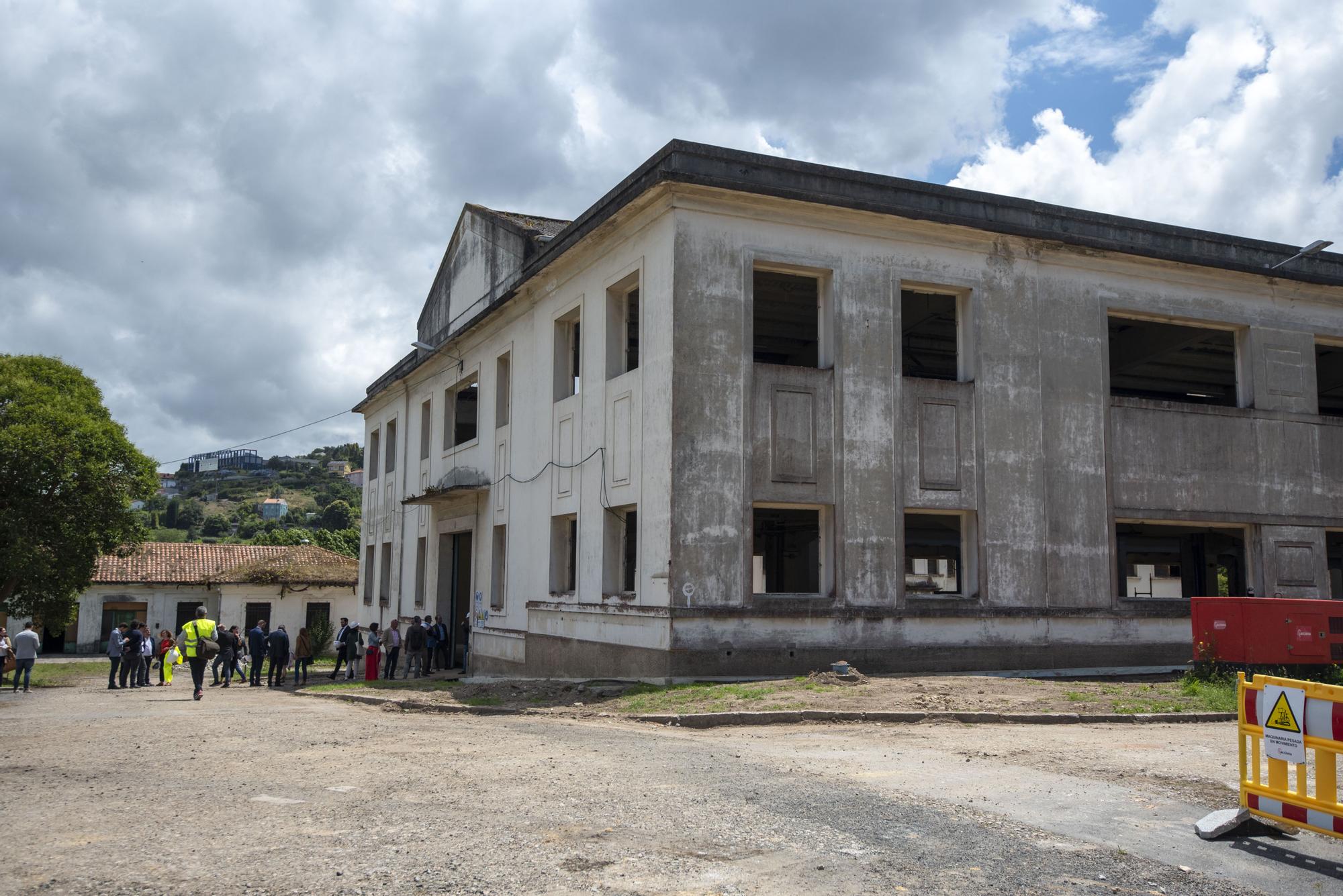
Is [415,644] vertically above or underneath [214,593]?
underneath

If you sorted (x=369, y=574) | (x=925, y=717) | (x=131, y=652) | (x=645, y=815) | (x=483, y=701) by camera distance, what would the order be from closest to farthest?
(x=645, y=815), (x=925, y=717), (x=483, y=701), (x=131, y=652), (x=369, y=574)

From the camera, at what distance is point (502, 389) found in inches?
1022

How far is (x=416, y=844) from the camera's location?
6.68 meters

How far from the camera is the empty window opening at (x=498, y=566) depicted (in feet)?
81.7

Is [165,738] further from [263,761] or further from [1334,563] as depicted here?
[1334,563]

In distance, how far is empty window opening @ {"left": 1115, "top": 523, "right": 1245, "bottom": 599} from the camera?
877 inches

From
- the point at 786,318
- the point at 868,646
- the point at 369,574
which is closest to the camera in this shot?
the point at 868,646

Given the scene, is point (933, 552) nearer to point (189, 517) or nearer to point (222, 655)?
point (222, 655)

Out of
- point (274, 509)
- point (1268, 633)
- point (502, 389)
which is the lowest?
point (1268, 633)

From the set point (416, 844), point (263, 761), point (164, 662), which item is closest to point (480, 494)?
point (164, 662)

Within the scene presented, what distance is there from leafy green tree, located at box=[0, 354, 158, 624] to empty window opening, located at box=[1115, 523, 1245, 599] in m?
25.0

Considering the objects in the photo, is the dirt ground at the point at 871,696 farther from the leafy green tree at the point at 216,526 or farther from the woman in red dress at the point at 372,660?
the leafy green tree at the point at 216,526

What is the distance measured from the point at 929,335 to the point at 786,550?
19.0 ft

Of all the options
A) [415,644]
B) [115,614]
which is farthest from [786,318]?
[115,614]
